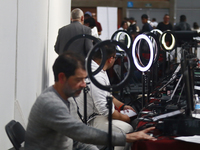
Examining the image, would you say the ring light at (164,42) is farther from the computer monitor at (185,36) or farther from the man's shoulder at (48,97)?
the computer monitor at (185,36)

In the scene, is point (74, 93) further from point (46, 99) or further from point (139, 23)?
point (139, 23)

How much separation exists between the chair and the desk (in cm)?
59

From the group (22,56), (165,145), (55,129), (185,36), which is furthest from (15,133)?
(185,36)

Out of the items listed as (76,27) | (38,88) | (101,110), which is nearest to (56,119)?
(101,110)

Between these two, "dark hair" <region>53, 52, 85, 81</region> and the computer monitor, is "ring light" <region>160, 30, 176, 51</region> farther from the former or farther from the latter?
the computer monitor

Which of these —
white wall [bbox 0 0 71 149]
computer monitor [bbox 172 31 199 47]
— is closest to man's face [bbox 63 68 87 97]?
white wall [bbox 0 0 71 149]

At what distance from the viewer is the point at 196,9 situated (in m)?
17.7

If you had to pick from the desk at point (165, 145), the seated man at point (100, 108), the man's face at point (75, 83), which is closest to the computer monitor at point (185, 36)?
the seated man at point (100, 108)

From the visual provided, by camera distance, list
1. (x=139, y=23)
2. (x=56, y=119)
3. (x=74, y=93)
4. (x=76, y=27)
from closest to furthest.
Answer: (x=56, y=119)
(x=74, y=93)
(x=76, y=27)
(x=139, y=23)

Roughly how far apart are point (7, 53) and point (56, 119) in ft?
4.67

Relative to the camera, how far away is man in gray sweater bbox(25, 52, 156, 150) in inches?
63.1

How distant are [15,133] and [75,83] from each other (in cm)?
43

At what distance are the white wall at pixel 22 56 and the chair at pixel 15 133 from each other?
886 millimetres

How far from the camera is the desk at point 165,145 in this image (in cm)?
175
